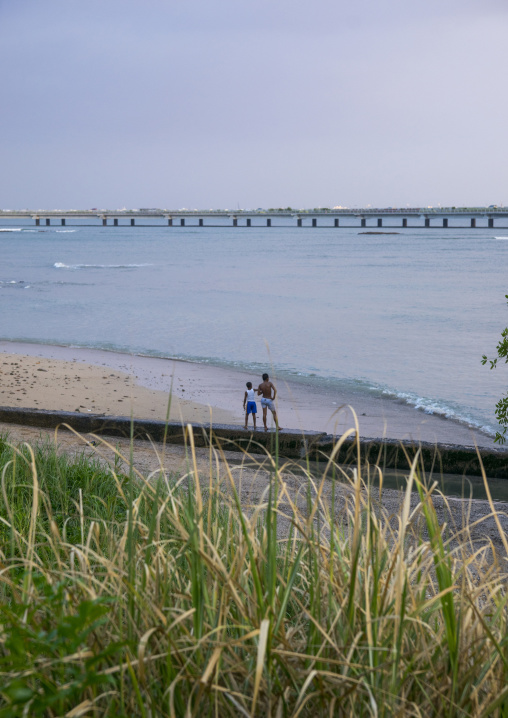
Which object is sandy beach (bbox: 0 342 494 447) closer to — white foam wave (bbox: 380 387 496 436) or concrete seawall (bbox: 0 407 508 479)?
white foam wave (bbox: 380 387 496 436)

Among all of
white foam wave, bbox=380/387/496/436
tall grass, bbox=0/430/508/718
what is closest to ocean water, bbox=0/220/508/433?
white foam wave, bbox=380/387/496/436

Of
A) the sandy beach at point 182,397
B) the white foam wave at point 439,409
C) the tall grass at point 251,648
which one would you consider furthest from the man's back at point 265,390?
the tall grass at point 251,648

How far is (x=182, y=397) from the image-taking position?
1484cm

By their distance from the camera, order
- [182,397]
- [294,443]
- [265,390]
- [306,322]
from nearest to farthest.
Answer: [294,443]
[265,390]
[182,397]
[306,322]

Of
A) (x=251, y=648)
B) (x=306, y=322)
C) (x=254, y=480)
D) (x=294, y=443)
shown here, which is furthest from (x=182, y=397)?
(x=306, y=322)

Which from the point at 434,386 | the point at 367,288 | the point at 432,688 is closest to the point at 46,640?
the point at 432,688

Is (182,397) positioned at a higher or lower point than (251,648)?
lower

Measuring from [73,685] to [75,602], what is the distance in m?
0.75

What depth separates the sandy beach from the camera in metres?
12.7

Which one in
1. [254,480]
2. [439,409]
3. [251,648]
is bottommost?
[439,409]

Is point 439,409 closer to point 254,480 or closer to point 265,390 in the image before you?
point 265,390

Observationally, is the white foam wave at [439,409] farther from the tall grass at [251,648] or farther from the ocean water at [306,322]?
the tall grass at [251,648]

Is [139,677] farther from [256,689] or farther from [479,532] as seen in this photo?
[479,532]

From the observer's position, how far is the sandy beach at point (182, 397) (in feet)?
41.5
